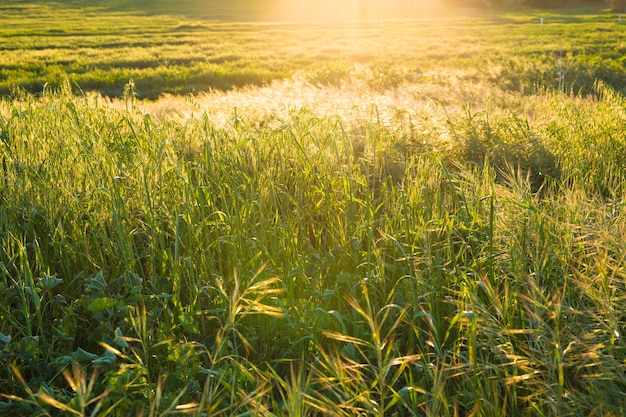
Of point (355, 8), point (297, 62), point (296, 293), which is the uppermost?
point (355, 8)

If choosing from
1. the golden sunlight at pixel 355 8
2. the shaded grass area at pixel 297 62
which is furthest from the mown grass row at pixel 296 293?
the golden sunlight at pixel 355 8

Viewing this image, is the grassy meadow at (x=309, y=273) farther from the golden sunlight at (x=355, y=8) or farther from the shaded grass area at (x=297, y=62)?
the golden sunlight at (x=355, y=8)

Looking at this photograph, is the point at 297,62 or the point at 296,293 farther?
the point at 297,62

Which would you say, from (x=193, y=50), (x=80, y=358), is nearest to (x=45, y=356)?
(x=80, y=358)

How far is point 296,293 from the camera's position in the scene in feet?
8.41

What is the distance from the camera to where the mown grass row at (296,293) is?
71.3 inches

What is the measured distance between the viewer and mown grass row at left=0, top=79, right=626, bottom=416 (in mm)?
1812

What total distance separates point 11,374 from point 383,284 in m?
1.39

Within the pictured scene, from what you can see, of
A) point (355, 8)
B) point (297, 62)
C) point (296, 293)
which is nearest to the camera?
point (296, 293)

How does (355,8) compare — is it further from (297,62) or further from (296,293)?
(296,293)

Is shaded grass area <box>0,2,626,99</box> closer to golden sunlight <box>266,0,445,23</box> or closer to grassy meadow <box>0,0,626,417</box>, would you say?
grassy meadow <box>0,0,626,417</box>

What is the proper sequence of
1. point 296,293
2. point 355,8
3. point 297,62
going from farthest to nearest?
point 355,8 < point 297,62 < point 296,293

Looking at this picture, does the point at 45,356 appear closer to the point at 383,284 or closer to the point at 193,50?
the point at 383,284

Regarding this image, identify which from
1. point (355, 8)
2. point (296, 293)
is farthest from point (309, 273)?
point (355, 8)
